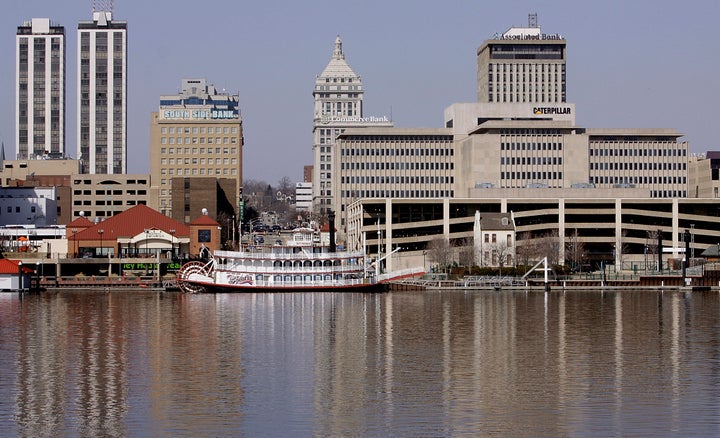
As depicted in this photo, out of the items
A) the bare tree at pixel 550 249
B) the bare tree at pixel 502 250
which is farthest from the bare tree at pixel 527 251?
the bare tree at pixel 502 250

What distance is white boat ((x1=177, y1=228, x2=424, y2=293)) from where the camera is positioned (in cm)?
13388

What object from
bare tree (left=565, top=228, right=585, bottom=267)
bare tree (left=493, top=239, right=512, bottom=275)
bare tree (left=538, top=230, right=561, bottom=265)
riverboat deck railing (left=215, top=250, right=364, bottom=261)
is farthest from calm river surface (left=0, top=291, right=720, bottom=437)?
bare tree (left=565, top=228, right=585, bottom=267)

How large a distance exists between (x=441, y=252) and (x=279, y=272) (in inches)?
1698

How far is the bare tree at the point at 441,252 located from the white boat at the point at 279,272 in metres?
34.6

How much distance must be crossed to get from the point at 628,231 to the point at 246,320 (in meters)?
112

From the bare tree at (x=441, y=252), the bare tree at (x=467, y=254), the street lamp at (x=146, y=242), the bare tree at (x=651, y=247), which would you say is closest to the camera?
the bare tree at (x=467, y=254)

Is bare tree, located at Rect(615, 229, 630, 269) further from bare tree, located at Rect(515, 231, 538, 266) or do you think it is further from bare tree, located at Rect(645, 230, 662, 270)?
bare tree, located at Rect(515, 231, 538, 266)

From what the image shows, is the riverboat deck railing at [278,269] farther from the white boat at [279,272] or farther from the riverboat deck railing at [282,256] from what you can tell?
the riverboat deck railing at [282,256]

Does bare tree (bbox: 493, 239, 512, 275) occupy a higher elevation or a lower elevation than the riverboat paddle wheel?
higher

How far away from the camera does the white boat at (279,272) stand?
439 ft

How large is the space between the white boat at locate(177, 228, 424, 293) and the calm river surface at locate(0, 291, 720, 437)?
28428 millimetres

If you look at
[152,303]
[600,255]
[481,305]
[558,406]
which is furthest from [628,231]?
[558,406]

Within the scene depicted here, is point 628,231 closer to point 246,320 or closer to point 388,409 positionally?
point 246,320

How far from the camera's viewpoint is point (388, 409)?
160 ft
